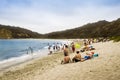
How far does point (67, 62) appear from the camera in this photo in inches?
715

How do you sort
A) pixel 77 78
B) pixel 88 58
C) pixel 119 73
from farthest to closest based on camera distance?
pixel 88 58, pixel 77 78, pixel 119 73

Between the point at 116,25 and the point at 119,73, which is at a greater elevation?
the point at 116,25

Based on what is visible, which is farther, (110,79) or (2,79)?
(2,79)

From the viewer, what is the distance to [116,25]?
6078 inches

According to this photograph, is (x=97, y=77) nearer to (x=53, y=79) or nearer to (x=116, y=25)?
(x=53, y=79)

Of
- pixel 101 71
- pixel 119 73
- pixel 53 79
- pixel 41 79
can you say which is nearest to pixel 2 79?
pixel 41 79

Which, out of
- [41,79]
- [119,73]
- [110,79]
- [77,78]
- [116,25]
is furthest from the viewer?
[116,25]

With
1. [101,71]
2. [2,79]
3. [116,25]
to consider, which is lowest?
[2,79]

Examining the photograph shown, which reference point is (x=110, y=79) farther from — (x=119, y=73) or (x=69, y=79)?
(x=69, y=79)

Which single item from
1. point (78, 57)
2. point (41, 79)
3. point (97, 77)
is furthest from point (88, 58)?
point (97, 77)

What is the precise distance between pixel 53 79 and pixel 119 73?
3.71m

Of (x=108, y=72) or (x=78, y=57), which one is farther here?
(x=78, y=57)

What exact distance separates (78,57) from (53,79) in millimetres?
5957

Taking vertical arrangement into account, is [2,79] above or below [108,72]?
below
